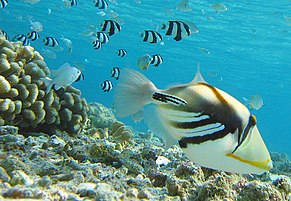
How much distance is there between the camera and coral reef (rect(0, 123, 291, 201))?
2600 mm

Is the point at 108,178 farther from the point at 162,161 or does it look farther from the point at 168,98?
the point at 168,98

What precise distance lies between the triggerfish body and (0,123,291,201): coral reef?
30.1 inches

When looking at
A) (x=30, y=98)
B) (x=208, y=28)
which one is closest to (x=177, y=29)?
(x=30, y=98)

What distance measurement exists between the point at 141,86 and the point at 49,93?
5266mm

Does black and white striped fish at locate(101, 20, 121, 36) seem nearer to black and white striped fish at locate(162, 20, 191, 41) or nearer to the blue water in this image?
black and white striped fish at locate(162, 20, 191, 41)

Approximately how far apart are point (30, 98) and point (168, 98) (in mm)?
5101

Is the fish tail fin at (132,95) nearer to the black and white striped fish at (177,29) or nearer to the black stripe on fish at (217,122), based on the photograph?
the black stripe on fish at (217,122)

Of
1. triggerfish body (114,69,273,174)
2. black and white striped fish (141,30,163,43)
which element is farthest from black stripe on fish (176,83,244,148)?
black and white striped fish (141,30,163,43)

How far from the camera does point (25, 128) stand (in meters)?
6.69

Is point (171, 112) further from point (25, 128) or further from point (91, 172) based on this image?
point (25, 128)

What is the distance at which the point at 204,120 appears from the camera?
1.87 meters

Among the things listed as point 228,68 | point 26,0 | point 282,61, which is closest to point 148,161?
point 26,0

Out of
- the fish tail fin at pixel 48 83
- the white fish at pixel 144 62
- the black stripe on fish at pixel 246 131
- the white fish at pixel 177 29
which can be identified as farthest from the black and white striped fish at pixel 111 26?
the black stripe on fish at pixel 246 131

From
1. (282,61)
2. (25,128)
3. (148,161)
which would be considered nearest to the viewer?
(148,161)
